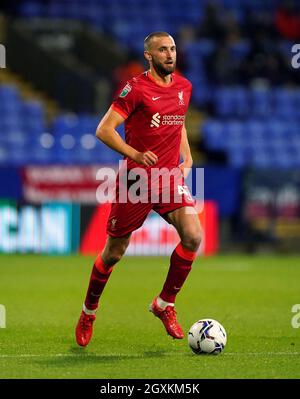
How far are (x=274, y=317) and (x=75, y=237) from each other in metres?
8.78

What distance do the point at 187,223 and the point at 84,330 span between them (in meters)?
1.15

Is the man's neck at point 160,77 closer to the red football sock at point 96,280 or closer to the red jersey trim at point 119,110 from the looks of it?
the red jersey trim at point 119,110

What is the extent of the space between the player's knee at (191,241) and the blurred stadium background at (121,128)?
410 inches

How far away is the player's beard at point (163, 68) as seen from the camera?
8375 mm

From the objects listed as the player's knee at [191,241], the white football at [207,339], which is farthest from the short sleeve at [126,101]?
the white football at [207,339]

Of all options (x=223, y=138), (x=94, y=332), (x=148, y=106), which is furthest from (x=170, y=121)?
(x=223, y=138)

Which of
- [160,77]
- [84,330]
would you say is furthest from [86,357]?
[160,77]

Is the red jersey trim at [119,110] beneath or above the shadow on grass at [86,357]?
above

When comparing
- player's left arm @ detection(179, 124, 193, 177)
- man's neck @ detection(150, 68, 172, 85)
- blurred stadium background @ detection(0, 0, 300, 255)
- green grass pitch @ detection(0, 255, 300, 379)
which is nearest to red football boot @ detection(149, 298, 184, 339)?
green grass pitch @ detection(0, 255, 300, 379)

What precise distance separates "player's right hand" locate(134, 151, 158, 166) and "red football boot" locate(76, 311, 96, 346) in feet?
4.43

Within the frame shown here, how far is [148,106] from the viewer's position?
8359 mm

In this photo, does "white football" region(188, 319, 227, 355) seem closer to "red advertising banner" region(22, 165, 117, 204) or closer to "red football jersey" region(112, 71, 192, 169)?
"red football jersey" region(112, 71, 192, 169)

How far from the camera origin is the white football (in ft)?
25.8

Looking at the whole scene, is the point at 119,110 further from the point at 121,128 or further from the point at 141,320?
the point at 121,128
